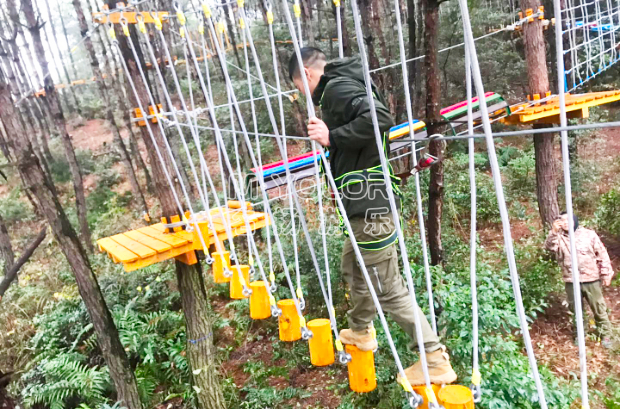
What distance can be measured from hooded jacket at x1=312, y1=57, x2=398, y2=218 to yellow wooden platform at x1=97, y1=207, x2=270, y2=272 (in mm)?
940

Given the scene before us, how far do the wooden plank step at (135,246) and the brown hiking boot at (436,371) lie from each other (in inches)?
62.0

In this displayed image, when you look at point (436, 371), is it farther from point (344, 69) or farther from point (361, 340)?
point (344, 69)

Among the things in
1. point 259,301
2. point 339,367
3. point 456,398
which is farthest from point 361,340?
point 339,367

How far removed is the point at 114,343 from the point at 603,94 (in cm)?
398

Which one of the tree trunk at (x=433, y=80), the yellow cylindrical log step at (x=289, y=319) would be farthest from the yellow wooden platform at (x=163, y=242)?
the tree trunk at (x=433, y=80)

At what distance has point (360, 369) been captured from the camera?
5.32ft

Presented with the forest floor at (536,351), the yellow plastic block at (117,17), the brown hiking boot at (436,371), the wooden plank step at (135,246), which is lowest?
the forest floor at (536,351)

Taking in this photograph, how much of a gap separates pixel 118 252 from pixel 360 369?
159 cm

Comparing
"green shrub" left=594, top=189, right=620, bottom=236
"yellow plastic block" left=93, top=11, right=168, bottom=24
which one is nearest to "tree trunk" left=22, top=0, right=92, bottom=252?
"yellow plastic block" left=93, top=11, right=168, bottom=24

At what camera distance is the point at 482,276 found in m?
2.58

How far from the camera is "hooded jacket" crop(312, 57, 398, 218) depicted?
4.68ft

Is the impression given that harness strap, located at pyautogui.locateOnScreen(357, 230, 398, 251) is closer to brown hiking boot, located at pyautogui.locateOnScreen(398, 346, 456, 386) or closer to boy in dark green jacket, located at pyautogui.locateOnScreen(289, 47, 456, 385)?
boy in dark green jacket, located at pyautogui.locateOnScreen(289, 47, 456, 385)

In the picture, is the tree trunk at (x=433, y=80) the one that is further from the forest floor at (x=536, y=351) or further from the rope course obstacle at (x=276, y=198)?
the forest floor at (x=536, y=351)

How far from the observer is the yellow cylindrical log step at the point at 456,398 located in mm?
1076
